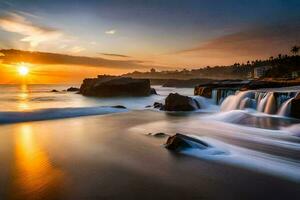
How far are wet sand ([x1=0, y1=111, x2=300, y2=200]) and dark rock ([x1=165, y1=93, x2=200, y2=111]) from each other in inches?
518

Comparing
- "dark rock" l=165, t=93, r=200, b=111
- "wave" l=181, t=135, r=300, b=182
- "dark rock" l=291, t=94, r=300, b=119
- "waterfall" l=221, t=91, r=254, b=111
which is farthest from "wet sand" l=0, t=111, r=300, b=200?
"dark rock" l=165, t=93, r=200, b=111

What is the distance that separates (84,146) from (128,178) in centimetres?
432

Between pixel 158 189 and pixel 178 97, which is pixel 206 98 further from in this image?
pixel 158 189

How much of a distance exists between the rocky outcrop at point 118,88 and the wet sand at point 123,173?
151 feet

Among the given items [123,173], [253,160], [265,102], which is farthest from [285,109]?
[123,173]

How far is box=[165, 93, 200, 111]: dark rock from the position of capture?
25.0 meters

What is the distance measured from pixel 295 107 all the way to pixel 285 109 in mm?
797

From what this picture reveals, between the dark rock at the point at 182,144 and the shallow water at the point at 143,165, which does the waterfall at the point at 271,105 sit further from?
the dark rock at the point at 182,144

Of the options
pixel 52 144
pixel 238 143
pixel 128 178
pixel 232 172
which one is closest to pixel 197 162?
pixel 232 172

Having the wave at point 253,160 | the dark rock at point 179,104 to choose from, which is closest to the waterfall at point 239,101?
the dark rock at point 179,104

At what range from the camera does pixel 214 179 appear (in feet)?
23.0

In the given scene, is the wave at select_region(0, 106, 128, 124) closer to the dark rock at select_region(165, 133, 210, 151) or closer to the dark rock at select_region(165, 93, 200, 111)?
the dark rock at select_region(165, 93, 200, 111)

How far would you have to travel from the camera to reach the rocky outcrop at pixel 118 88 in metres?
58.0

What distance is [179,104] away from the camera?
25172mm
